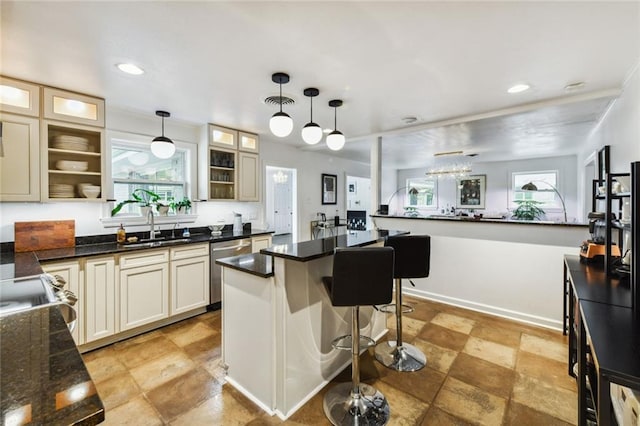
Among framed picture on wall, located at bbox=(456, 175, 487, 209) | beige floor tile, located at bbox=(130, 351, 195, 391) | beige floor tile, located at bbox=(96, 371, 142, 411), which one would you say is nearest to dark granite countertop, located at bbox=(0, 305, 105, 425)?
beige floor tile, located at bbox=(96, 371, 142, 411)

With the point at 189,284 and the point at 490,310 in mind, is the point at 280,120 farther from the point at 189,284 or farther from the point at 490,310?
Result: the point at 490,310

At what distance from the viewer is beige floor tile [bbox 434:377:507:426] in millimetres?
1811

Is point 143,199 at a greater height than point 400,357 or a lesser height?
greater

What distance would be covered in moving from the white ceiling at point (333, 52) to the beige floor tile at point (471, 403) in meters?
2.47

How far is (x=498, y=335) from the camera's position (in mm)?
2889

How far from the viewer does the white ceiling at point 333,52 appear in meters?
1.60

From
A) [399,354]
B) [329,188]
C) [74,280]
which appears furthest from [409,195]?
[74,280]

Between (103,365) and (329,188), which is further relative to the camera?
(329,188)

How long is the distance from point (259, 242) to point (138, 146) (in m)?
1.97

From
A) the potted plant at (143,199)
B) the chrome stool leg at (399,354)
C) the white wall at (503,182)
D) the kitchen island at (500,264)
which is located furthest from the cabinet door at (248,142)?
the white wall at (503,182)

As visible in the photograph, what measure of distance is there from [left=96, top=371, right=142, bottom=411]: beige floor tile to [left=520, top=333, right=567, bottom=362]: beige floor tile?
3.34 metres

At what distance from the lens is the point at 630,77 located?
2344 mm

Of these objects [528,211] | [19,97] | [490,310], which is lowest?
[490,310]

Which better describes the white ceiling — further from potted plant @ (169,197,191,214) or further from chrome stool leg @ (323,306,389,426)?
chrome stool leg @ (323,306,389,426)
